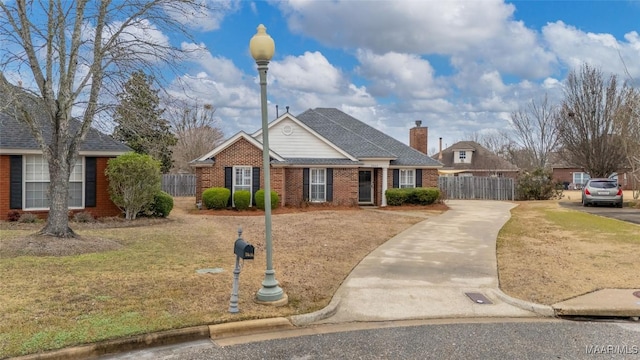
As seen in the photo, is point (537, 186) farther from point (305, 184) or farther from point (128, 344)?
point (128, 344)

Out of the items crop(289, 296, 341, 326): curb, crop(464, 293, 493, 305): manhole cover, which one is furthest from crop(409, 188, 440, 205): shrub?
crop(289, 296, 341, 326): curb

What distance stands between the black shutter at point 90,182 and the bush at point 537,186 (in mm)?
27334

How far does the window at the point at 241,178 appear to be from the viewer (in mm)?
20875

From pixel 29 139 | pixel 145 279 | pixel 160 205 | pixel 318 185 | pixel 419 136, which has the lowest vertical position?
pixel 145 279

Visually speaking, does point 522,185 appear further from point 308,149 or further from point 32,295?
point 32,295

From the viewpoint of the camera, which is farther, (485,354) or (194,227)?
(194,227)

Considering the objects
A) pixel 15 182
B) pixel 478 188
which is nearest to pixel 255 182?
pixel 15 182

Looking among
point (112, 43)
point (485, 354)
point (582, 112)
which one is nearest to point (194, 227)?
point (112, 43)

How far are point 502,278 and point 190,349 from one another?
5.57 metres

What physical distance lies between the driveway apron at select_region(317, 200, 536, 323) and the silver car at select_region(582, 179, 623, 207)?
51.3 ft

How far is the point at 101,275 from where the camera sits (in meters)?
7.41

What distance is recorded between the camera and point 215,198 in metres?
19.8

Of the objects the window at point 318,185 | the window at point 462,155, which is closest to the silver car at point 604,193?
the window at point 318,185

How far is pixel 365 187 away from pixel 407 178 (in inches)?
96.6
